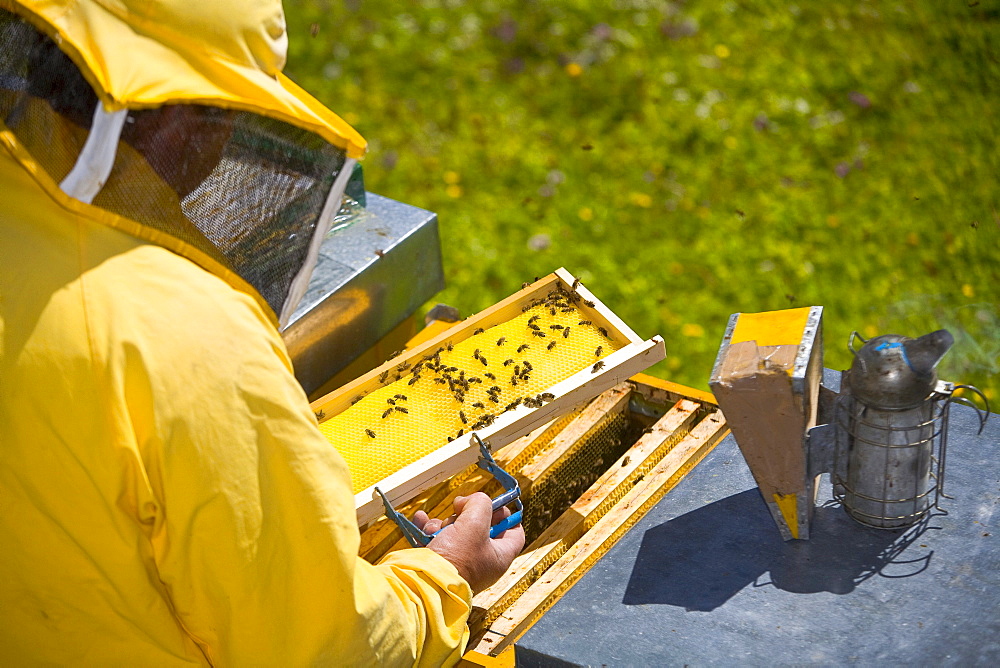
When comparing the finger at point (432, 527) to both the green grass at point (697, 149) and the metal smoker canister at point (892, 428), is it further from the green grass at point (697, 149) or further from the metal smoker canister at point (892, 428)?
the green grass at point (697, 149)

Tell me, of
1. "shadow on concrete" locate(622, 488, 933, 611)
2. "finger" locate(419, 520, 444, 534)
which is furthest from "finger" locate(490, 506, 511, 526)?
"shadow on concrete" locate(622, 488, 933, 611)

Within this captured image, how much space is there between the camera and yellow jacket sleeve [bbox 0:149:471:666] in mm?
1676

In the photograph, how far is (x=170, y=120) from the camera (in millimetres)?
1707

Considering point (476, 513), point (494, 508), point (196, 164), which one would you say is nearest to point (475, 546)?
point (476, 513)

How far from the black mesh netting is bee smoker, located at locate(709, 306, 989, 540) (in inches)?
44.9

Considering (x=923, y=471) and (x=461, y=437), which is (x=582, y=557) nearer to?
(x=461, y=437)

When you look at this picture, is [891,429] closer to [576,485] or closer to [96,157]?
[576,485]

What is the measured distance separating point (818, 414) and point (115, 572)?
74.6 inches

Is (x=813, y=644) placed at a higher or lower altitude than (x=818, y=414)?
lower

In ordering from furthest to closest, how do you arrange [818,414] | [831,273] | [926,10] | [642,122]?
[926,10]
[642,122]
[831,273]
[818,414]

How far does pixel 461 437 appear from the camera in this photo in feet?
9.52

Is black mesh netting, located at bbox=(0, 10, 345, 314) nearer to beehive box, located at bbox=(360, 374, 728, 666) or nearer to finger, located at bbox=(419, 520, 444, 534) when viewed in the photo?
finger, located at bbox=(419, 520, 444, 534)

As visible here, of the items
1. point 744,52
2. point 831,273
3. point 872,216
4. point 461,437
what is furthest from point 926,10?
point 461,437

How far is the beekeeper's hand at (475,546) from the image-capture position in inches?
95.7
